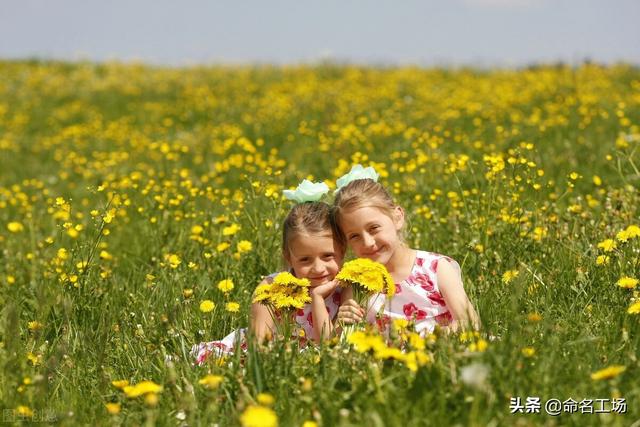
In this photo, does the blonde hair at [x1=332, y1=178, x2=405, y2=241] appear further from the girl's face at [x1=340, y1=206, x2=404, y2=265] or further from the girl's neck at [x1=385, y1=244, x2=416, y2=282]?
the girl's neck at [x1=385, y1=244, x2=416, y2=282]

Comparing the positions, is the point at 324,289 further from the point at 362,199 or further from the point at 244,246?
the point at 244,246

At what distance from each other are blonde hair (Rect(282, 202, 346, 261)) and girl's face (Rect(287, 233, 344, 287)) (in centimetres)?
2

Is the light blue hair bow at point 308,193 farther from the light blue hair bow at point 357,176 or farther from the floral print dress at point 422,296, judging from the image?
the floral print dress at point 422,296

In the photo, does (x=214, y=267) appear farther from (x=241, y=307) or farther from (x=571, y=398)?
(x=571, y=398)

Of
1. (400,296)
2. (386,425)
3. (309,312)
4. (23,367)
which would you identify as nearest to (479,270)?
(400,296)

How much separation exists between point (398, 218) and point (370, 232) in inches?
9.6

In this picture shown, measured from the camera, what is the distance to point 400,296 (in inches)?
152

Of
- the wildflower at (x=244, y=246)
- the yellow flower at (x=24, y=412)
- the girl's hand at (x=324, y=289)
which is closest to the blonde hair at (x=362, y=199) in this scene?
the girl's hand at (x=324, y=289)

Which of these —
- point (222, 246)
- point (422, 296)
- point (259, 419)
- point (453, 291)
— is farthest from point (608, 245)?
point (259, 419)

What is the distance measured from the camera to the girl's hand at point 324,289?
3.61 m

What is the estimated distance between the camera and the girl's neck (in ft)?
12.7

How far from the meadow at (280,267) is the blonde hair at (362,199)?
0.61m

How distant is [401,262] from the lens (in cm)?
389

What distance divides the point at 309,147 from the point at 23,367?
5.53 metres
